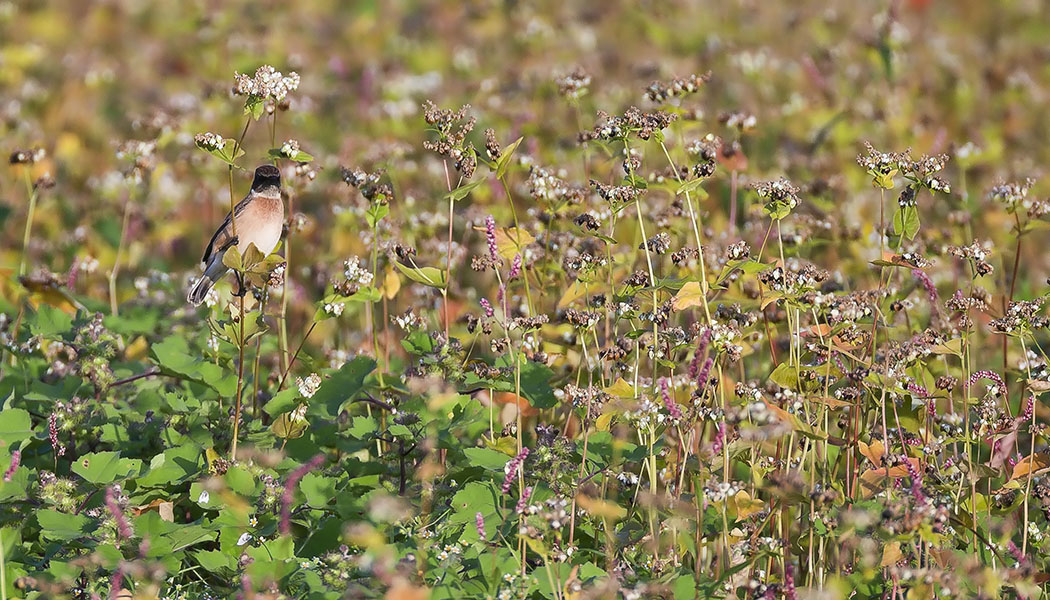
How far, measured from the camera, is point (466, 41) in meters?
8.84

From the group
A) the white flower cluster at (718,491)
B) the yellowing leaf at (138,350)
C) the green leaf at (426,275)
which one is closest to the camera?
the white flower cluster at (718,491)

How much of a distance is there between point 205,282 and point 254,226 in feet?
1.26

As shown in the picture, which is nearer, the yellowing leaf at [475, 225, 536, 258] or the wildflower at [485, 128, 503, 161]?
the wildflower at [485, 128, 503, 161]

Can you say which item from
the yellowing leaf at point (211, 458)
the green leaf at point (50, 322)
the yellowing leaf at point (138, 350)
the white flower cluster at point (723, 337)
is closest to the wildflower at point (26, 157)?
the green leaf at point (50, 322)

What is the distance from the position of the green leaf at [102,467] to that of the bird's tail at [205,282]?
92 centimetres

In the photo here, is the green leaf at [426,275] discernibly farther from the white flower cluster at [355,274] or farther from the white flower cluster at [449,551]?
the white flower cluster at [449,551]

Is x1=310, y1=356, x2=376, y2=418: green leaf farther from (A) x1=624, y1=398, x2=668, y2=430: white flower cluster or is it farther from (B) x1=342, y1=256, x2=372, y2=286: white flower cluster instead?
(A) x1=624, y1=398, x2=668, y2=430: white flower cluster

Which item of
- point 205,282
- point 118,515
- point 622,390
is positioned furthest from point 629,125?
point 205,282

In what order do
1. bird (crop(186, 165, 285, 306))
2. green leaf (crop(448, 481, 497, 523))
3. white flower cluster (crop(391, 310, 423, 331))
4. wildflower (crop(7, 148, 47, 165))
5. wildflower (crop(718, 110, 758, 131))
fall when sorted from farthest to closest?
wildflower (crop(7, 148, 47, 165)) → wildflower (crop(718, 110, 758, 131)) → bird (crop(186, 165, 285, 306)) → white flower cluster (crop(391, 310, 423, 331)) → green leaf (crop(448, 481, 497, 523))

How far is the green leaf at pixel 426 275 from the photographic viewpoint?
10.1 ft

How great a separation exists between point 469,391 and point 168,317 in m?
1.25

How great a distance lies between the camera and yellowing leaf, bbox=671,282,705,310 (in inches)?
116

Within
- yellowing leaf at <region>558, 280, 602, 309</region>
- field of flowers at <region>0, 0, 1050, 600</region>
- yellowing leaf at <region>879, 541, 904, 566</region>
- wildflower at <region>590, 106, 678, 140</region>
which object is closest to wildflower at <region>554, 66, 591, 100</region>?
field of flowers at <region>0, 0, 1050, 600</region>

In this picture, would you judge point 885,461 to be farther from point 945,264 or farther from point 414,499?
point 945,264
